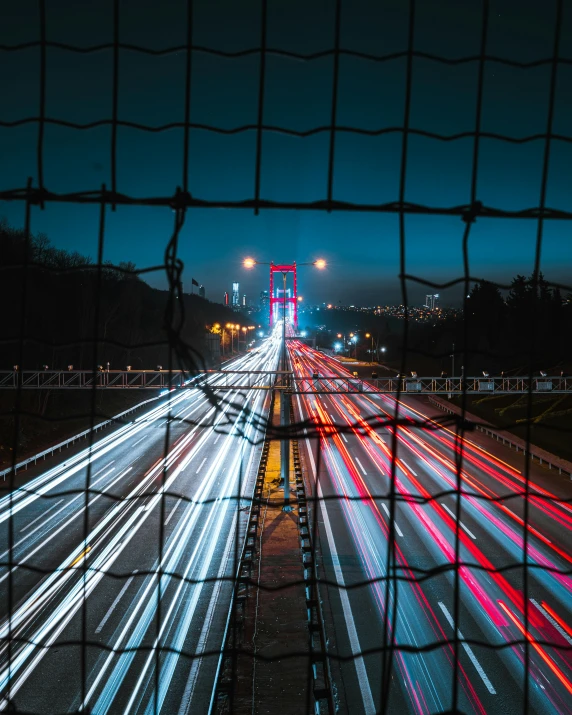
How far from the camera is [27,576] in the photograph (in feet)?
27.3

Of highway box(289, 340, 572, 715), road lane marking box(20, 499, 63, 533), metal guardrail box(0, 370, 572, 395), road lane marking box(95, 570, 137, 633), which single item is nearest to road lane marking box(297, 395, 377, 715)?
highway box(289, 340, 572, 715)

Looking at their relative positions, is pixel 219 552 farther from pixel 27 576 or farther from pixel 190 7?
pixel 190 7

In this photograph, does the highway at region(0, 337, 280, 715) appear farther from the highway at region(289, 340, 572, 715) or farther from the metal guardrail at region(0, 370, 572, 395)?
the highway at region(289, 340, 572, 715)

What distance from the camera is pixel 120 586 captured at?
816 cm

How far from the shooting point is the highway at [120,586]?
5.73 metres

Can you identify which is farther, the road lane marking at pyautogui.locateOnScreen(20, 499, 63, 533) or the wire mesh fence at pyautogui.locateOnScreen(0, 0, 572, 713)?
the road lane marking at pyautogui.locateOnScreen(20, 499, 63, 533)

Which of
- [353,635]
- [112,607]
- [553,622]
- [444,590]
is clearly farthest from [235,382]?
[553,622]

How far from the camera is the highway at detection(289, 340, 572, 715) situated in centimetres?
573

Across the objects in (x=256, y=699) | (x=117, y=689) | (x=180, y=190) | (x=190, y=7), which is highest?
(x=190, y=7)

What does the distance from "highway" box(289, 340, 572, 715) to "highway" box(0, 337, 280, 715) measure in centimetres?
168

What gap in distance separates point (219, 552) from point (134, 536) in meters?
1.71

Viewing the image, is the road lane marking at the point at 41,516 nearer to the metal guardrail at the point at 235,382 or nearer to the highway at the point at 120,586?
the highway at the point at 120,586

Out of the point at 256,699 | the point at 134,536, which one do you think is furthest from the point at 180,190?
the point at 134,536

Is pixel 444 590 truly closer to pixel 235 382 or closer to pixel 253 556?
pixel 253 556
